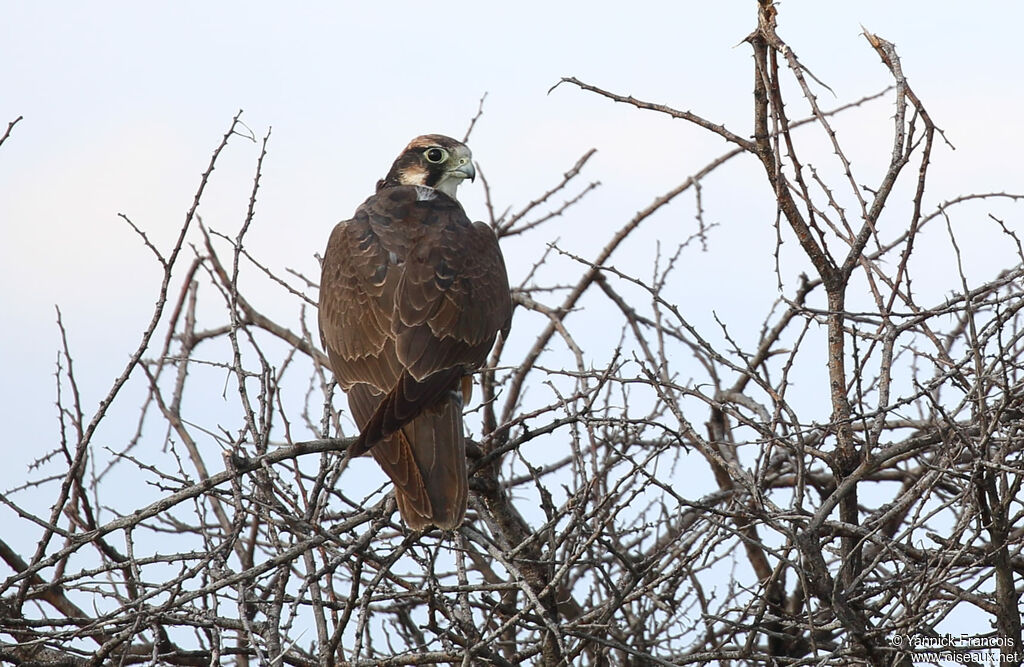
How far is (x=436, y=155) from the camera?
5863 millimetres

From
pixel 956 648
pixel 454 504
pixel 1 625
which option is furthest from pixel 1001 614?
pixel 1 625

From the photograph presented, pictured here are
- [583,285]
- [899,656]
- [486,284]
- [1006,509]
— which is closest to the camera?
[899,656]

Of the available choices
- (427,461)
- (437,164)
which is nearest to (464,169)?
(437,164)

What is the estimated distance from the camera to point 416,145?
595cm

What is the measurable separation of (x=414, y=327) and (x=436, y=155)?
1.66 meters

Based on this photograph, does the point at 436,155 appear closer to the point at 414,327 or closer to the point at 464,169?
the point at 464,169

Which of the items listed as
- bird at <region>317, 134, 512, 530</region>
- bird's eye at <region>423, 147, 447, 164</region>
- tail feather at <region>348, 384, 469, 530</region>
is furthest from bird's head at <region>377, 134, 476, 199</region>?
tail feather at <region>348, 384, 469, 530</region>

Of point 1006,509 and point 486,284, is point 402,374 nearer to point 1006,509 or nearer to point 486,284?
point 486,284

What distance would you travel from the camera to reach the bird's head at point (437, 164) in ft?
19.1

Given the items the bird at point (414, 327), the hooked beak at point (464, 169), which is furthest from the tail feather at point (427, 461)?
the hooked beak at point (464, 169)

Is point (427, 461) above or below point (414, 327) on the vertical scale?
below

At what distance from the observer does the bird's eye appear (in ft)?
19.2

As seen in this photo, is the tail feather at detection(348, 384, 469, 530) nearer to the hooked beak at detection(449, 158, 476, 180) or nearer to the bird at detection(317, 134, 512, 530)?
the bird at detection(317, 134, 512, 530)

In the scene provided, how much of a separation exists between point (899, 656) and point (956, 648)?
321mm
